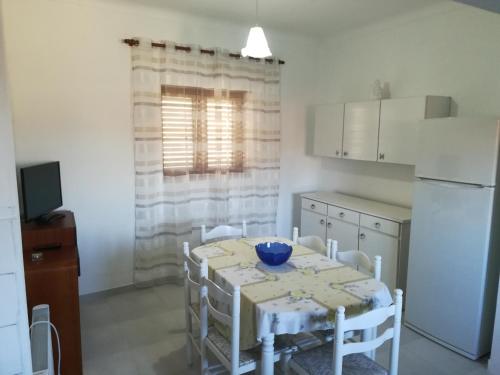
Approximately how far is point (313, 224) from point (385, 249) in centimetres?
100

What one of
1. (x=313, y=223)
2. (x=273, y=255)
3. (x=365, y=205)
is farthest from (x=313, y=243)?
(x=313, y=223)

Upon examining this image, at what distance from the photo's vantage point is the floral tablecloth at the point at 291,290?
180cm

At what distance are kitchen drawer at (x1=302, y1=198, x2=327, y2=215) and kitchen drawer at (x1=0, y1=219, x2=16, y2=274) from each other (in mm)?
3106

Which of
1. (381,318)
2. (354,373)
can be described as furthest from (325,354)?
(381,318)

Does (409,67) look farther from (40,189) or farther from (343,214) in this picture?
(40,189)

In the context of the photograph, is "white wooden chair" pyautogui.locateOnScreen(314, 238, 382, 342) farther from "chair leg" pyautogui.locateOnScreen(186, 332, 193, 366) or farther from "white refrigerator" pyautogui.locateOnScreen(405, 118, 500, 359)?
"chair leg" pyautogui.locateOnScreen(186, 332, 193, 366)

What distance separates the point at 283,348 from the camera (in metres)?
2.10

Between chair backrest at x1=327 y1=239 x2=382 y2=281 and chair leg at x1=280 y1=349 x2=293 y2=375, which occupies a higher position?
chair backrest at x1=327 y1=239 x2=382 y2=281

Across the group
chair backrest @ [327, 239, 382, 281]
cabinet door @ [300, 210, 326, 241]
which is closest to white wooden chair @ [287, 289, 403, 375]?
chair backrest @ [327, 239, 382, 281]

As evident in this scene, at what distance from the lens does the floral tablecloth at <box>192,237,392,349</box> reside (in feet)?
5.89

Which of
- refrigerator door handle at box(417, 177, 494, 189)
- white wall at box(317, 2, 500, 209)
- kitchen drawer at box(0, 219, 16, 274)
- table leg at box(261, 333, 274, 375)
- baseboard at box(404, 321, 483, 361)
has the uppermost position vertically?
white wall at box(317, 2, 500, 209)

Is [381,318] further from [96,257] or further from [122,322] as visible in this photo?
[96,257]

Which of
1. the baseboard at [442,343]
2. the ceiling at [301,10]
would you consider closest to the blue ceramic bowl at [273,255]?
the baseboard at [442,343]

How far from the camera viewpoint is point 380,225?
340cm
